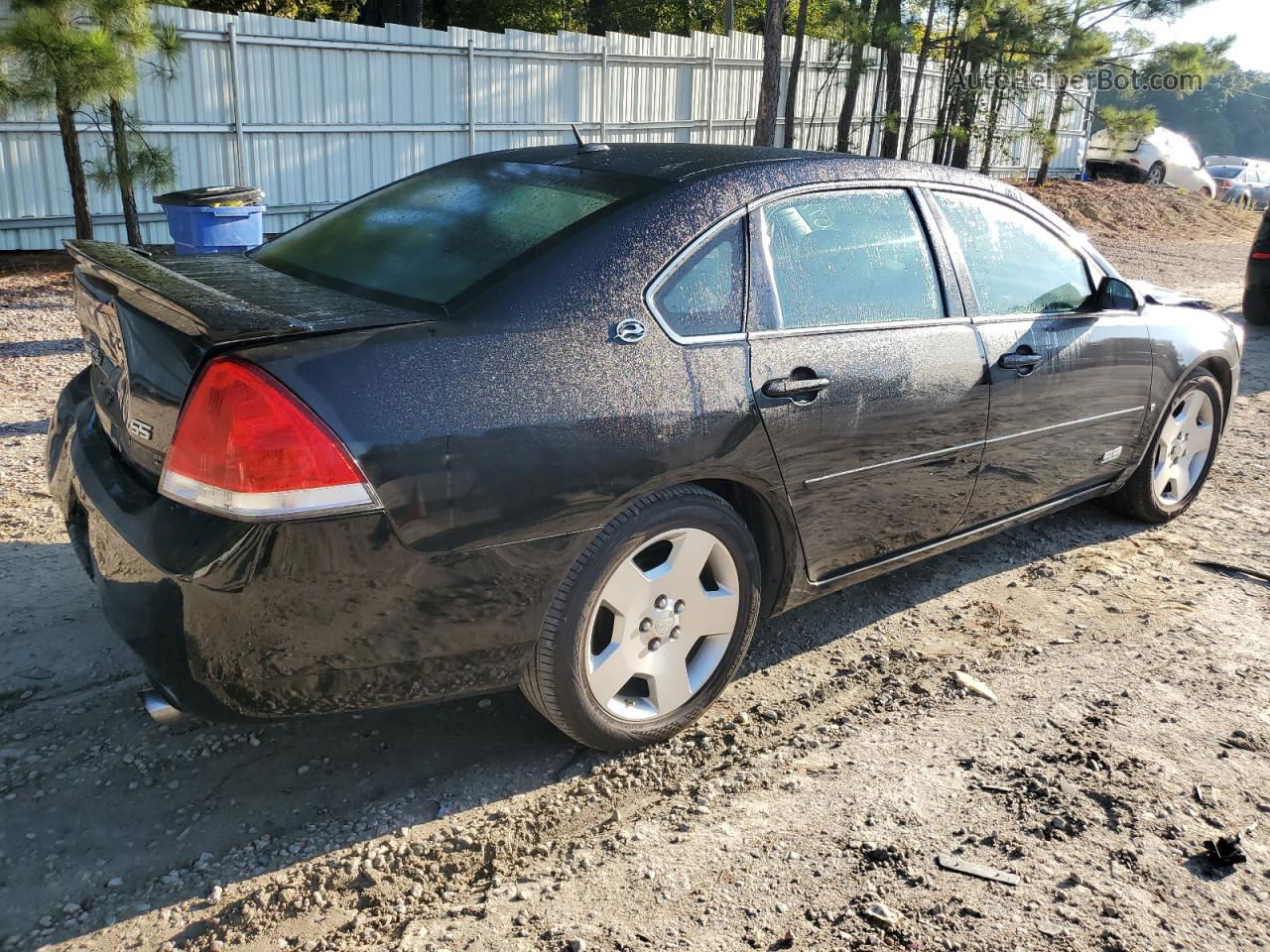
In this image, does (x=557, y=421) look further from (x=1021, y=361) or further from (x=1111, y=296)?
(x=1111, y=296)

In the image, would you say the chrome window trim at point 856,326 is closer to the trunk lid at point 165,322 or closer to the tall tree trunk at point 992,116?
the trunk lid at point 165,322

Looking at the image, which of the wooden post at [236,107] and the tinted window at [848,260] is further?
the wooden post at [236,107]

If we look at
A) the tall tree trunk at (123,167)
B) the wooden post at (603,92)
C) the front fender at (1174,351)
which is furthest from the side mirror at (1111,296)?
the wooden post at (603,92)

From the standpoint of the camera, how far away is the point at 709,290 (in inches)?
123

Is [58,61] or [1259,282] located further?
[1259,282]

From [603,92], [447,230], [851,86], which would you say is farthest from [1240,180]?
[447,230]

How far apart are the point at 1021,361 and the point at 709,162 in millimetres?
1337

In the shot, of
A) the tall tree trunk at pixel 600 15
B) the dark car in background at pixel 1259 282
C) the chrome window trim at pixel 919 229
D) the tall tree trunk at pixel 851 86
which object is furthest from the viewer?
the tall tree trunk at pixel 600 15

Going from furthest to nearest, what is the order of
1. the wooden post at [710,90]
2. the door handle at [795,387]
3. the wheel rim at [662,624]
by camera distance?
the wooden post at [710,90], the door handle at [795,387], the wheel rim at [662,624]

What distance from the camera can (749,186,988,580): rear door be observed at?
10.6 ft

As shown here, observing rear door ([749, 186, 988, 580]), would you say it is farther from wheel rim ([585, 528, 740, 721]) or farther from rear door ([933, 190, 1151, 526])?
wheel rim ([585, 528, 740, 721])

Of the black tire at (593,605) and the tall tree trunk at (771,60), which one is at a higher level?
the tall tree trunk at (771,60)

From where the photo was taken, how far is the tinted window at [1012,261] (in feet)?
12.8

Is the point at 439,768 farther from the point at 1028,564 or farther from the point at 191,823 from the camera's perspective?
the point at 1028,564
